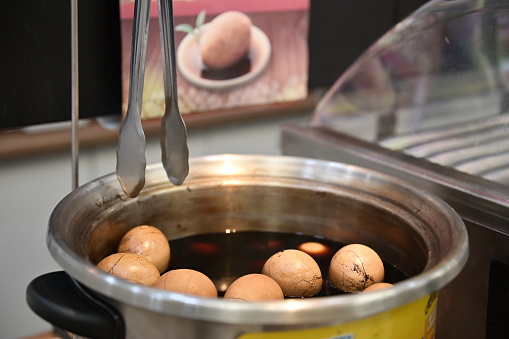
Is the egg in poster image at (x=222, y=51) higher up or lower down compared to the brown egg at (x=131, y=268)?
higher up

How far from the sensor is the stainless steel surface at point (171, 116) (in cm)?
74

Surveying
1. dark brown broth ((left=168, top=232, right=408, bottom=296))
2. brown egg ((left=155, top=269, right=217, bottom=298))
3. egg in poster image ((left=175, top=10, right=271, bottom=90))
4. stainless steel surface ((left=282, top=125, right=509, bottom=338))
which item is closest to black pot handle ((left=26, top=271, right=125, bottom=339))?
brown egg ((left=155, top=269, right=217, bottom=298))

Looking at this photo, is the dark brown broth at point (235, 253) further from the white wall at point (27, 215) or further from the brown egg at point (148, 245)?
the white wall at point (27, 215)

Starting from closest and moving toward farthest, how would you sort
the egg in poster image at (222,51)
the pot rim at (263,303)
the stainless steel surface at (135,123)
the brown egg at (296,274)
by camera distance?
1. the pot rim at (263,303)
2. the stainless steel surface at (135,123)
3. the brown egg at (296,274)
4. the egg in poster image at (222,51)

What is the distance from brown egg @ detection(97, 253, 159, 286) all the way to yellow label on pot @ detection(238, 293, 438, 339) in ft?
0.74

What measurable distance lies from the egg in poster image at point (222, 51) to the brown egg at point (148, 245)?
22.2 inches

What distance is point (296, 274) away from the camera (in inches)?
32.1

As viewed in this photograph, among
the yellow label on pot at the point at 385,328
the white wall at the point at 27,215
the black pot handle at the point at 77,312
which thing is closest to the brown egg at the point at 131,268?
the black pot handle at the point at 77,312

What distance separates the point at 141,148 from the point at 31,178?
59 centimetres

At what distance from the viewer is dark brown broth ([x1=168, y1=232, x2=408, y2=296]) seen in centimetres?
89

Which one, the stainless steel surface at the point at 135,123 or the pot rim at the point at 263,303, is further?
the stainless steel surface at the point at 135,123

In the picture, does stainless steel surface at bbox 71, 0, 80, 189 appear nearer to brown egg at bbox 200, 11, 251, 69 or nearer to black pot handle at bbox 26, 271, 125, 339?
black pot handle at bbox 26, 271, 125, 339

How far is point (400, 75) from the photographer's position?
1.25m

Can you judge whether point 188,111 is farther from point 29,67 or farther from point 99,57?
point 29,67
